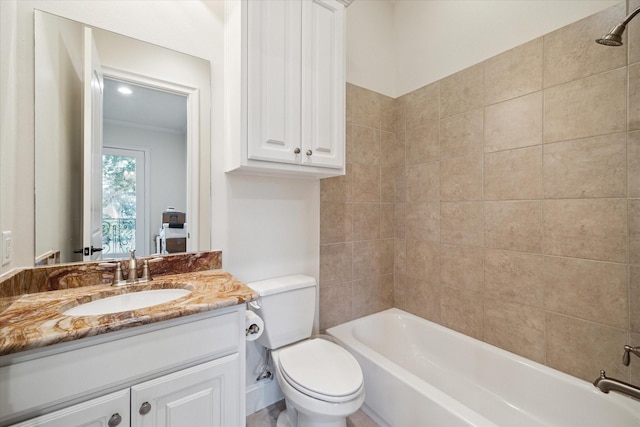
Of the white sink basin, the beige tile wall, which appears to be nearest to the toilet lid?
the beige tile wall

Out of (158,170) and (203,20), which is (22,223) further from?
(203,20)

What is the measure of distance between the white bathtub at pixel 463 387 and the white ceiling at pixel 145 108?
161 cm

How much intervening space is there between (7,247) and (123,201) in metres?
0.41

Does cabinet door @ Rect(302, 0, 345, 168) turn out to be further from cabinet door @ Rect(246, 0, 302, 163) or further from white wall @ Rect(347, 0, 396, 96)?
white wall @ Rect(347, 0, 396, 96)

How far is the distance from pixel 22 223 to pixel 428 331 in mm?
2289

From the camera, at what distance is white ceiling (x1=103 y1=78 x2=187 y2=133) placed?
1.24 meters

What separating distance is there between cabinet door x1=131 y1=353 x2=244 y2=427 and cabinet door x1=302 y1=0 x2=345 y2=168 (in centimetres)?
103

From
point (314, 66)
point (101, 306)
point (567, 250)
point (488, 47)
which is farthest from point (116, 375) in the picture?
point (488, 47)

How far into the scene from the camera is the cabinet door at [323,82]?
1458 mm

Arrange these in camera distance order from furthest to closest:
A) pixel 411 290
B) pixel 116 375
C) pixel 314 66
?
pixel 411 290 → pixel 314 66 → pixel 116 375

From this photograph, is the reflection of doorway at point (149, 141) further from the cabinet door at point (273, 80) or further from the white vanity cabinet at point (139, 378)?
the white vanity cabinet at point (139, 378)

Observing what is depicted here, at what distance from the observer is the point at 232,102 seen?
4.63 feet

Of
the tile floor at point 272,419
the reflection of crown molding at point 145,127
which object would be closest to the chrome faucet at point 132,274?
the reflection of crown molding at point 145,127

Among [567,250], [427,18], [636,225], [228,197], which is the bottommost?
[567,250]
